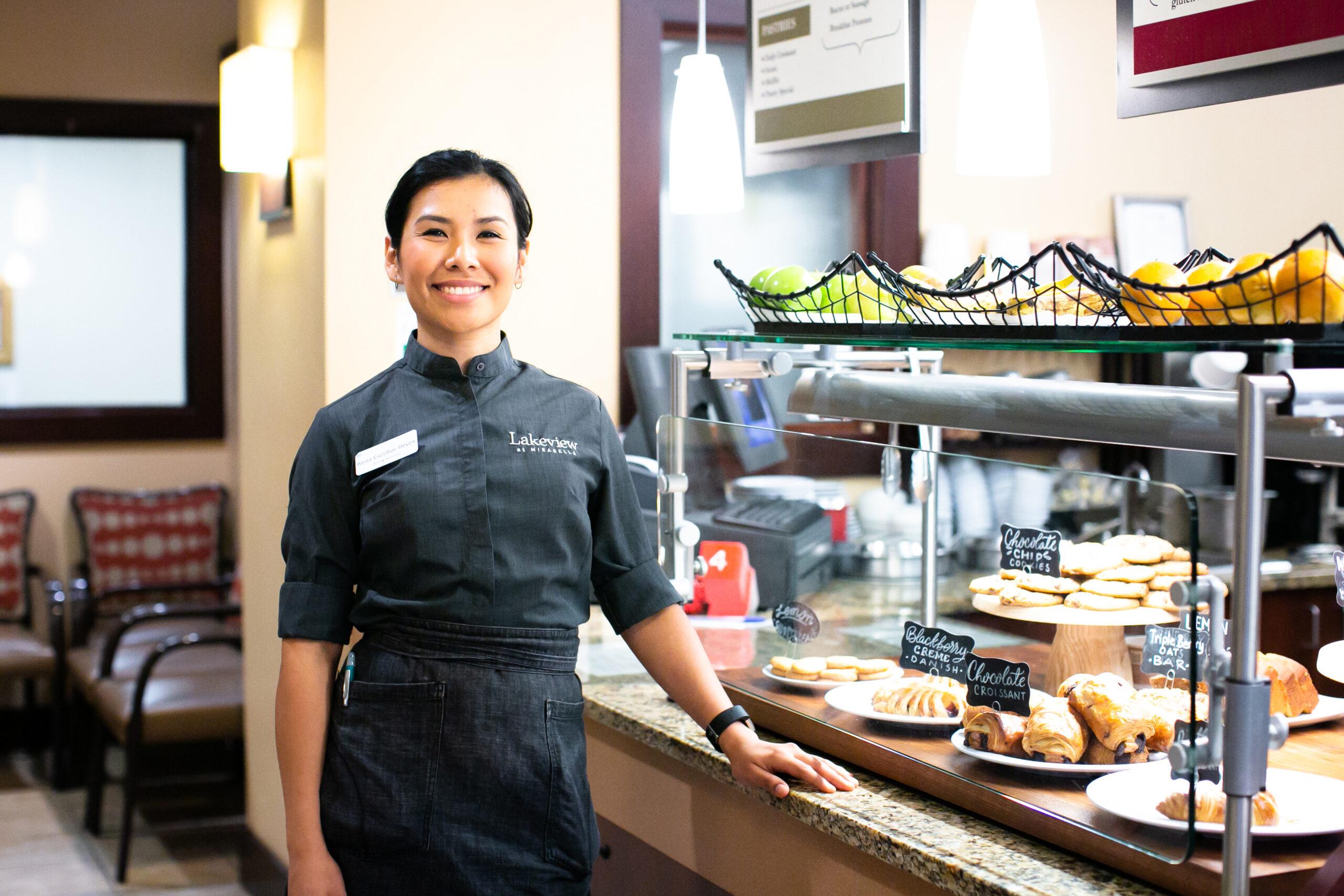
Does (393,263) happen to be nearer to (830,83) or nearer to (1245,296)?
(830,83)

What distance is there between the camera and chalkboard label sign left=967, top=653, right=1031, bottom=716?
4.79 ft

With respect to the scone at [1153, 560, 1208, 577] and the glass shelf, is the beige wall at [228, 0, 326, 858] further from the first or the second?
the scone at [1153, 560, 1208, 577]

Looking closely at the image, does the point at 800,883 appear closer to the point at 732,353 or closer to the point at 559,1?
the point at 732,353

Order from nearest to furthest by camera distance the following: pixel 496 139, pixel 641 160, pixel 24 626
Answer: pixel 496 139 < pixel 641 160 < pixel 24 626

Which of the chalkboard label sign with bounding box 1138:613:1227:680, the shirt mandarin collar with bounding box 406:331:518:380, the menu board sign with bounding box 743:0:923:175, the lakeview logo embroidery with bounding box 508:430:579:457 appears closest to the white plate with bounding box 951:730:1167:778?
the chalkboard label sign with bounding box 1138:613:1227:680

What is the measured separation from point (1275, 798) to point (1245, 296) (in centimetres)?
49

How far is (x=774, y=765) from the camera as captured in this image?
1644 millimetres

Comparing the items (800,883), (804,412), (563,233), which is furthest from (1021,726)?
(563,233)

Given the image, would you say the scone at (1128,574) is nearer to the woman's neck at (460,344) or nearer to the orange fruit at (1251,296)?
the orange fruit at (1251,296)

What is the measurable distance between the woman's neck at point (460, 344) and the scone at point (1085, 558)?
704 mm

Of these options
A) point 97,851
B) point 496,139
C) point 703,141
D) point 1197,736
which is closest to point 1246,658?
point 1197,736

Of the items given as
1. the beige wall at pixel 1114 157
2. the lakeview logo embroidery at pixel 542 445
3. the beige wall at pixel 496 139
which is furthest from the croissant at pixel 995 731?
the beige wall at pixel 1114 157

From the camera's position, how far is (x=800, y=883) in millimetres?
1685

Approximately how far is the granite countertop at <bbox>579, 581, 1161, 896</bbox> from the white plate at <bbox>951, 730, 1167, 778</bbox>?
69 millimetres
